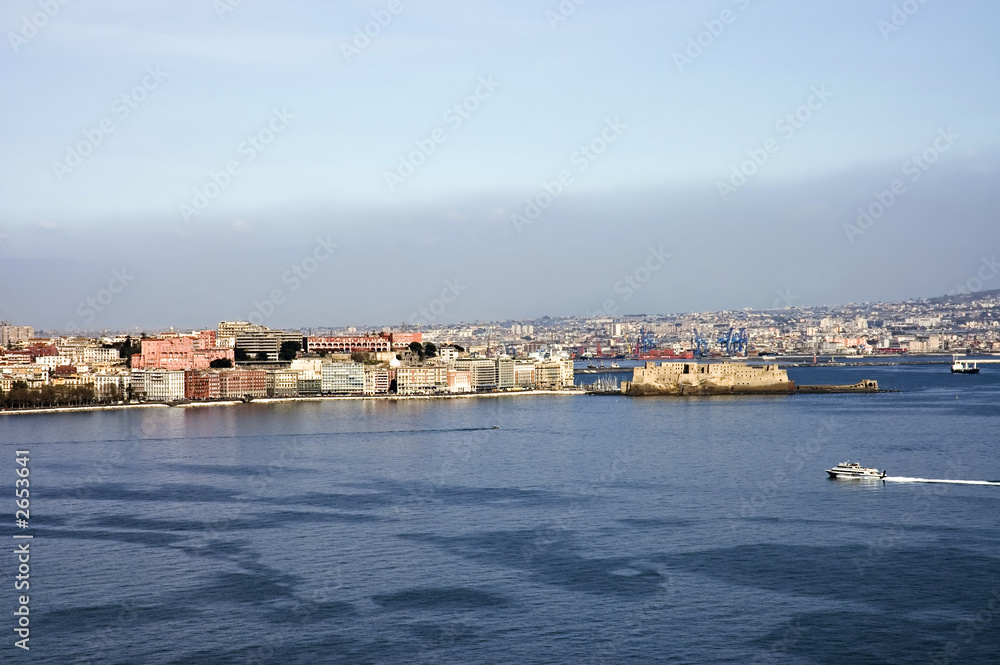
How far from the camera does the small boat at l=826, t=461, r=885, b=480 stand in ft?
40.7

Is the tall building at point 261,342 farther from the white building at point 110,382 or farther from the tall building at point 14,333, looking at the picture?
the tall building at point 14,333

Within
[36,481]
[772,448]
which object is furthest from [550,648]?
[772,448]

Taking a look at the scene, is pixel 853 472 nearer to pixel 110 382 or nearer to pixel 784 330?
pixel 110 382

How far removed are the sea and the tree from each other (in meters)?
20.1

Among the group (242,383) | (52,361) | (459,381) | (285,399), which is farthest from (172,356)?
(459,381)

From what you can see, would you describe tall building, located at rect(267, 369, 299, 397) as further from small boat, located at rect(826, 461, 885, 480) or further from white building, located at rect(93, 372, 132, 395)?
small boat, located at rect(826, 461, 885, 480)

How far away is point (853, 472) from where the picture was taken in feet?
40.8

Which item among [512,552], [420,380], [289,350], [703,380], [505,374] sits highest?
[289,350]

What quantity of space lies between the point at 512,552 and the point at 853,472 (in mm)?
4986

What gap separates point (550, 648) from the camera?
6.68 metres

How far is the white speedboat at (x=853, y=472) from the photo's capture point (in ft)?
40.7

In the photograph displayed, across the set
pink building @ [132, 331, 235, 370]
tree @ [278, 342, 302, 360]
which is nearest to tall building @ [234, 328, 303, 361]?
tree @ [278, 342, 302, 360]

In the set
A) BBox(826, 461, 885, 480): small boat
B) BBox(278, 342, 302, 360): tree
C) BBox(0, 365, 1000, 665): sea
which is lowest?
BBox(0, 365, 1000, 665): sea

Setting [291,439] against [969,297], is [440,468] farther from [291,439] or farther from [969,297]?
[969,297]
